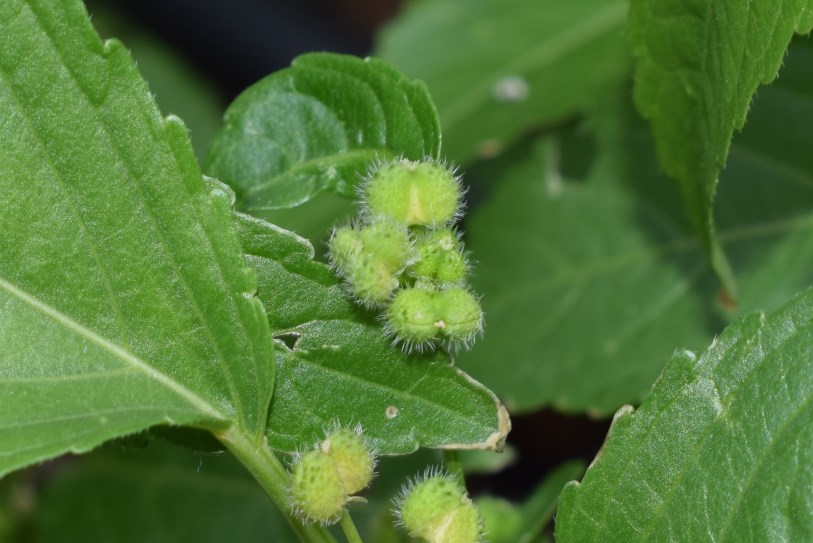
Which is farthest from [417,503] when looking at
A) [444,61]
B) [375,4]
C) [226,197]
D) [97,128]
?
[375,4]

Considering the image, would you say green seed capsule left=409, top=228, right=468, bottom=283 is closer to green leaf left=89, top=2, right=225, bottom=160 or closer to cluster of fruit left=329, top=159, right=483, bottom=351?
cluster of fruit left=329, top=159, right=483, bottom=351

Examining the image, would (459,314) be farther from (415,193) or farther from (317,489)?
(317,489)

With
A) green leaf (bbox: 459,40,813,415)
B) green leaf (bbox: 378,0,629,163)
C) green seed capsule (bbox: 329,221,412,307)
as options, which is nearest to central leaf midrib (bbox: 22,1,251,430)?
green seed capsule (bbox: 329,221,412,307)

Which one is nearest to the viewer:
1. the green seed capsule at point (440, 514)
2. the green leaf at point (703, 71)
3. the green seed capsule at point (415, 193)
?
the green leaf at point (703, 71)

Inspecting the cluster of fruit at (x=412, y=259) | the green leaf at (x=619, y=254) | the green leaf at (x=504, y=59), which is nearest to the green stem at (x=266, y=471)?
the cluster of fruit at (x=412, y=259)

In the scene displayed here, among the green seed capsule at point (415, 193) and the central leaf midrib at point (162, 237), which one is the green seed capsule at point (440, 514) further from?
the green seed capsule at point (415, 193)

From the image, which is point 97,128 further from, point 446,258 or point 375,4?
point 375,4
